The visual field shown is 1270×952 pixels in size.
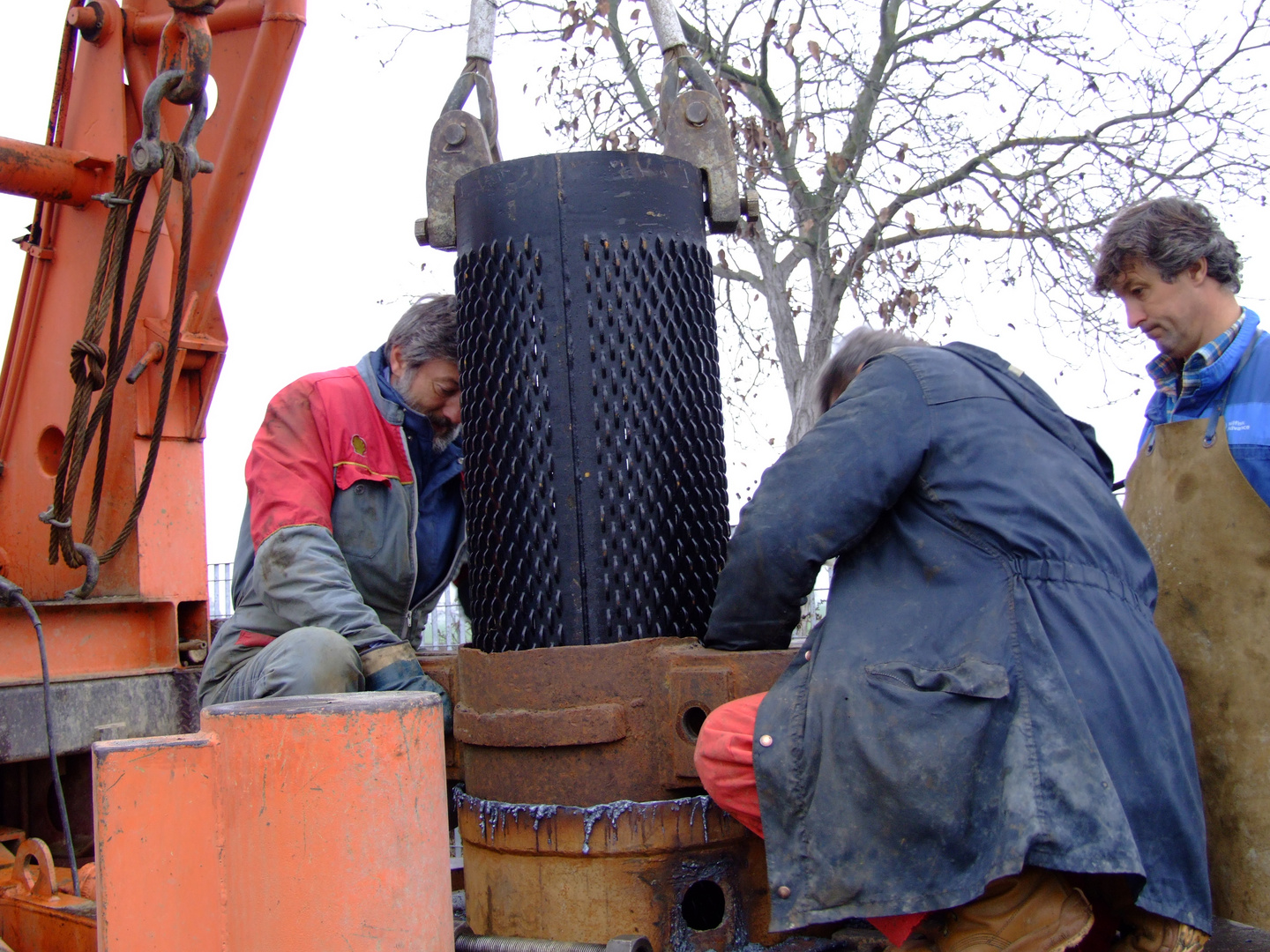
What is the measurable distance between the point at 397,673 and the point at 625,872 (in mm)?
719

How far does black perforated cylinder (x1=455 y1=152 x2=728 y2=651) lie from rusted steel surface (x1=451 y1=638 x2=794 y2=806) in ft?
0.30

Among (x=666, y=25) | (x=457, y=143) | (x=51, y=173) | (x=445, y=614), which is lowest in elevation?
(x=445, y=614)

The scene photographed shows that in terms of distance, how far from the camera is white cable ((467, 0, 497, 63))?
2.65 meters

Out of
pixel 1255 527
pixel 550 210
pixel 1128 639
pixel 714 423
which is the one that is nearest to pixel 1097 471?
Result: pixel 1128 639

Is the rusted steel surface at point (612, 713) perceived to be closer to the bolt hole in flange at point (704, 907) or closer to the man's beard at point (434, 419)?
the bolt hole in flange at point (704, 907)

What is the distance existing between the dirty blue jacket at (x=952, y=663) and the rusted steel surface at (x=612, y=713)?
0.11 meters

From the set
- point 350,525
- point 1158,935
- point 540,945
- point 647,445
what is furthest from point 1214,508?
point 350,525

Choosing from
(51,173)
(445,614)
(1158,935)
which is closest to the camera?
(1158,935)

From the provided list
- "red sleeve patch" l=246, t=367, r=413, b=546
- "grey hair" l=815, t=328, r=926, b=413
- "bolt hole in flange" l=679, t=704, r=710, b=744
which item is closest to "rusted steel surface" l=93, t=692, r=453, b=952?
"bolt hole in flange" l=679, t=704, r=710, b=744

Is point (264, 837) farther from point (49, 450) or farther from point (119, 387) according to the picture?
point (49, 450)

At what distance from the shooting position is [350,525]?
2938mm

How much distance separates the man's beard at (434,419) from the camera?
121 inches

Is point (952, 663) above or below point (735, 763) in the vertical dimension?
above

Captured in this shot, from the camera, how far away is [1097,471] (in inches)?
92.5
